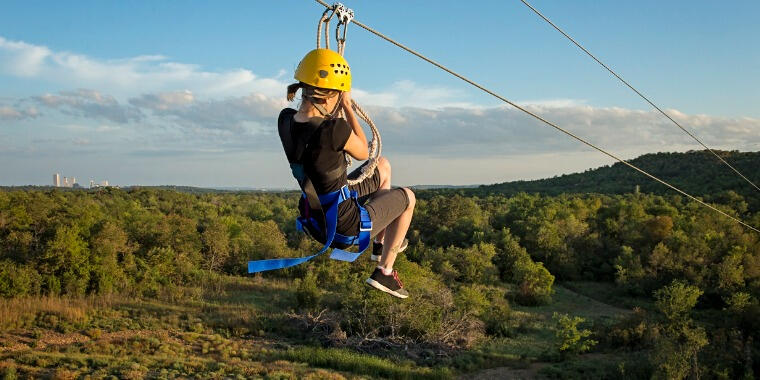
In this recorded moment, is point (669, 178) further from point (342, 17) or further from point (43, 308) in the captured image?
point (342, 17)

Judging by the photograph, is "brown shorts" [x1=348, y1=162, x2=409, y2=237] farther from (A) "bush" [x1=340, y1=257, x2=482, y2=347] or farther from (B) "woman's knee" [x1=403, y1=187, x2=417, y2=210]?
(A) "bush" [x1=340, y1=257, x2=482, y2=347]

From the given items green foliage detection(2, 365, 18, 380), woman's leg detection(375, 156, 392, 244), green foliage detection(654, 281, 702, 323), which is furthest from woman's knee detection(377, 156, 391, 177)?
green foliage detection(654, 281, 702, 323)

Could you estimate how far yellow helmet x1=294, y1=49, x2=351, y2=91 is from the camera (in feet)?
11.7

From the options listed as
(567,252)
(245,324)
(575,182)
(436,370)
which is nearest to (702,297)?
(567,252)

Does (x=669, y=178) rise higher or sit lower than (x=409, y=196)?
higher

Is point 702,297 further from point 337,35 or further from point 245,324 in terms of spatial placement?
point 337,35

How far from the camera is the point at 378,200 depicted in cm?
422

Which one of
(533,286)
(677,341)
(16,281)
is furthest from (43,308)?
(677,341)

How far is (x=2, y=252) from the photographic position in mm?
26609

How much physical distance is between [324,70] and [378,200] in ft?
3.79

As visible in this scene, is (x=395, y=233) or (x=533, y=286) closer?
(x=395, y=233)

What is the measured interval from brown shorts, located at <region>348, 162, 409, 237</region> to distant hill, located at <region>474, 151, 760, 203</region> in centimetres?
5739

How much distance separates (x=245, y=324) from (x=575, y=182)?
8852 centimetres

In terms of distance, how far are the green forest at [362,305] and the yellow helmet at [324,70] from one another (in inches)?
640
